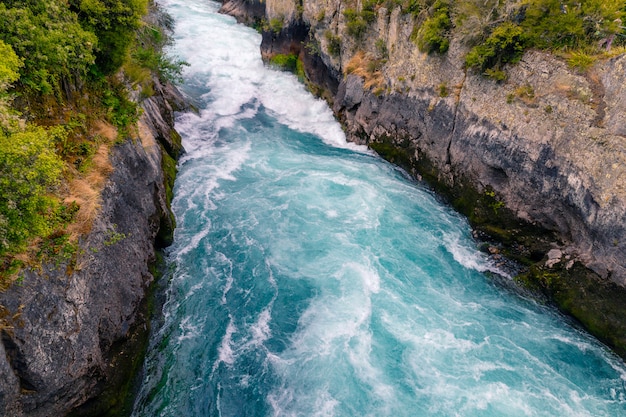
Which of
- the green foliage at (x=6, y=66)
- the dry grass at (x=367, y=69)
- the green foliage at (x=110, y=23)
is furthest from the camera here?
the dry grass at (x=367, y=69)

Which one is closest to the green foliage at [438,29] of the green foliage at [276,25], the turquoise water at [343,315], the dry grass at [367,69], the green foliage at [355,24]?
the dry grass at [367,69]

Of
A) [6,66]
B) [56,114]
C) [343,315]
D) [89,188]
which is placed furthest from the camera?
[343,315]

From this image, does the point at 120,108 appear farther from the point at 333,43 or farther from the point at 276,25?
the point at 276,25

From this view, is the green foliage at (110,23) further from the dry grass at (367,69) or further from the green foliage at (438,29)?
the dry grass at (367,69)

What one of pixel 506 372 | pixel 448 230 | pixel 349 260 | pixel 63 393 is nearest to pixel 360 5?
pixel 448 230

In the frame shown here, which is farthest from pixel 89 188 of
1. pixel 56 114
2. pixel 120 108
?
pixel 120 108

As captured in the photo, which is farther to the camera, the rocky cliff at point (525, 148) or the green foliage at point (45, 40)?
the rocky cliff at point (525, 148)

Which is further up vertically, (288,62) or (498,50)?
(498,50)
